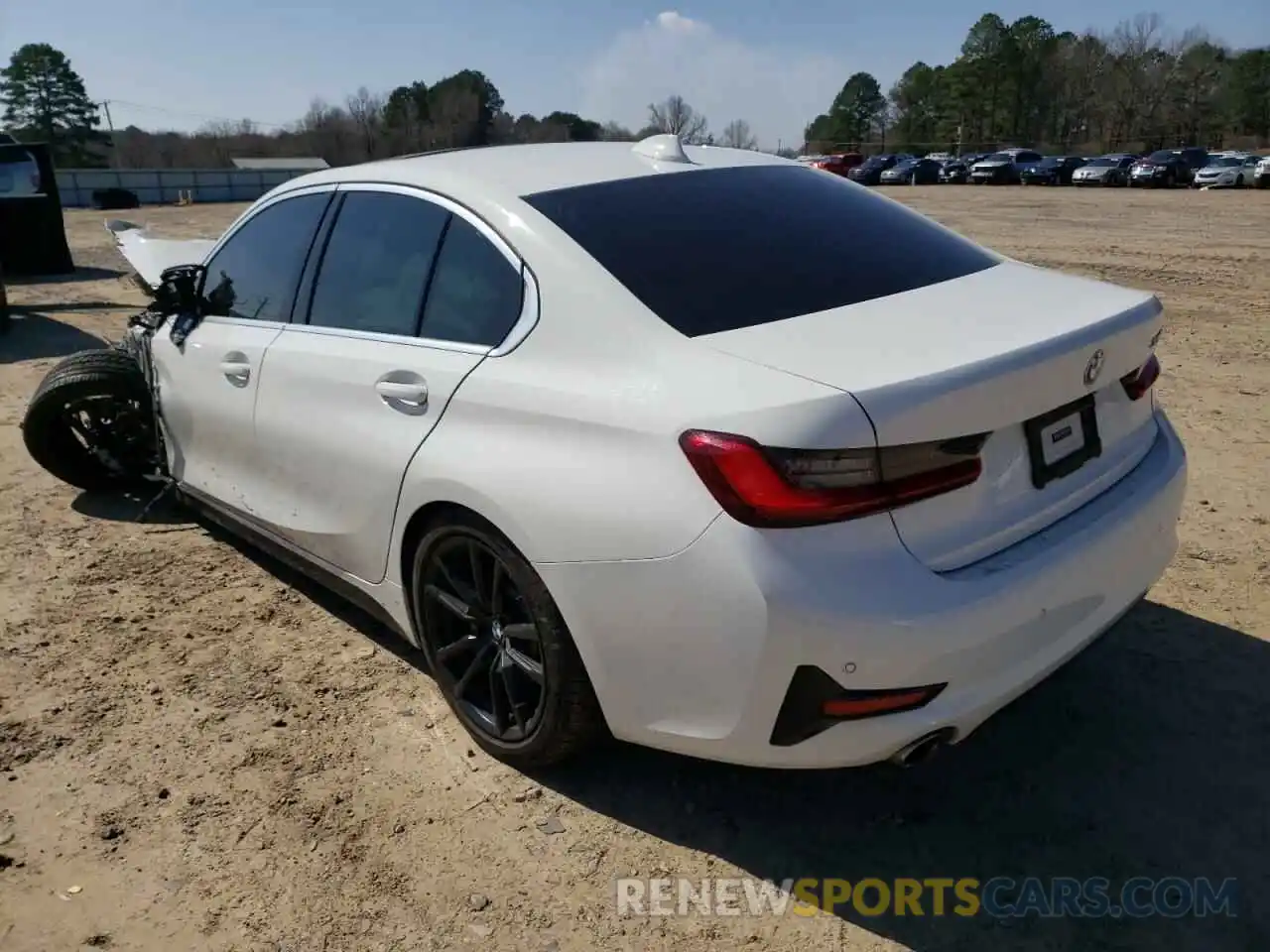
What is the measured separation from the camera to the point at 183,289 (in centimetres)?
417

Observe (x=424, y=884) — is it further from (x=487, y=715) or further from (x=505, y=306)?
Result: (x=505, y=306)

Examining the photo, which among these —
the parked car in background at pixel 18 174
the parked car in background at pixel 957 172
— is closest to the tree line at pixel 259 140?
the parked car in background at pixel 957 172

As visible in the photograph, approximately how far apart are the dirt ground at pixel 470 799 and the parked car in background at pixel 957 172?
48.0 metres

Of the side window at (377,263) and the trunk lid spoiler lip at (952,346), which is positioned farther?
the side window at (377,263)

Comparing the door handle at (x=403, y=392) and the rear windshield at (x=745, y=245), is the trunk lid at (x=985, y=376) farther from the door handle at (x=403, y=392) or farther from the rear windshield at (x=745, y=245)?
the door handle at (x=403, y=392)

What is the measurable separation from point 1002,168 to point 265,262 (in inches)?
1839

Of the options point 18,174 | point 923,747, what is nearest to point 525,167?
point 923,747

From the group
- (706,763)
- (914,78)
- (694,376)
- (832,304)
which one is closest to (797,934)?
(706,763)

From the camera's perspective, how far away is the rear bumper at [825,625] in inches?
80.9

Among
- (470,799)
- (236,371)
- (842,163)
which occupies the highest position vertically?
(842,163)

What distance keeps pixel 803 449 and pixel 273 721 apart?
6.81 feet

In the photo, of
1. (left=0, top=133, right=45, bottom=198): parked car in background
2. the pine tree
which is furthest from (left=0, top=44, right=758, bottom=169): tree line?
(left=0, top=133, right=45, bottom=198): parked car in background

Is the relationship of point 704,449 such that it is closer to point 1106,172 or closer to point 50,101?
point 1106,172

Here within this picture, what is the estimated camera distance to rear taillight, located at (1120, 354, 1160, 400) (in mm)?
2703
